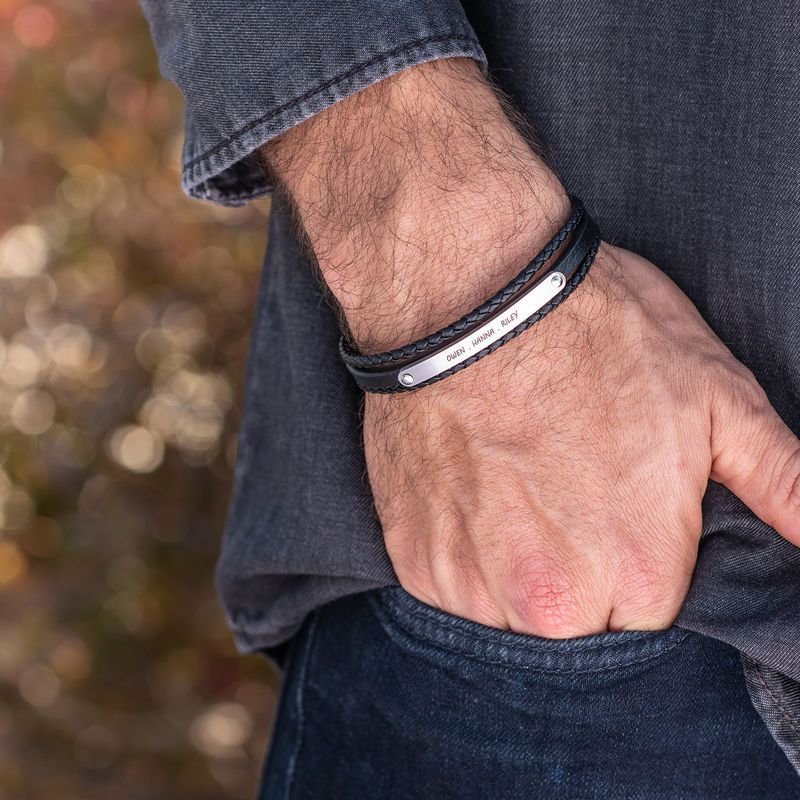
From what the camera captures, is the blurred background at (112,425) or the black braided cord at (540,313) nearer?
the black braided cord at (540,313)

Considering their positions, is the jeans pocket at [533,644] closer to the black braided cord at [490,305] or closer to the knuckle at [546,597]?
the knuckle at [546,597]

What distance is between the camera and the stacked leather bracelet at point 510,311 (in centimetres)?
96

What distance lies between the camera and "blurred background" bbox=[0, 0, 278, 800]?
7.97ft

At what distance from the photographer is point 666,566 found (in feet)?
3.26

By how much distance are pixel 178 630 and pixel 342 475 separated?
5.81ft

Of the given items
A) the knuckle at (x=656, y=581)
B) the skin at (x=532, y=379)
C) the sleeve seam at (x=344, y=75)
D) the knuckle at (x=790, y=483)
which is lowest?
the knuckle at (x=656, y=581)

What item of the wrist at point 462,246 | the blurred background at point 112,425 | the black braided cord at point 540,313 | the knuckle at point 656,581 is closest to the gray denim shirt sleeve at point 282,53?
the wrist at point 462,246

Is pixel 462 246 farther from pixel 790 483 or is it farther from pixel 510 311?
pixel 790 483

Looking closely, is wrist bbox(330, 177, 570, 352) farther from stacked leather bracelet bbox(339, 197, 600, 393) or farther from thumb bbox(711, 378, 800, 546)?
thumb bbox(711, 378, 800, 546)

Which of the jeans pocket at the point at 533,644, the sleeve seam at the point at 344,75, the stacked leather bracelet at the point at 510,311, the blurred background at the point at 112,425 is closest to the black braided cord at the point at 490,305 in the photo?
the stacked leather bracelet at the point at 510,311

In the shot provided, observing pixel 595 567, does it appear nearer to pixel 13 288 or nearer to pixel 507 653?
pixel 507 653

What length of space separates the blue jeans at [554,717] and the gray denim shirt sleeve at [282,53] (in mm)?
614

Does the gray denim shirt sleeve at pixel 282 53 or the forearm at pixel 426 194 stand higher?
the gray denim shirt sleeve at pixel 282 53

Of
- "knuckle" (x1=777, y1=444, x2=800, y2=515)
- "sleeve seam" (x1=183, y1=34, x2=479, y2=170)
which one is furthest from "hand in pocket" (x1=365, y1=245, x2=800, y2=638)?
"sleeve seam" (x1=183, y1=34, x2=479, y2=170)
